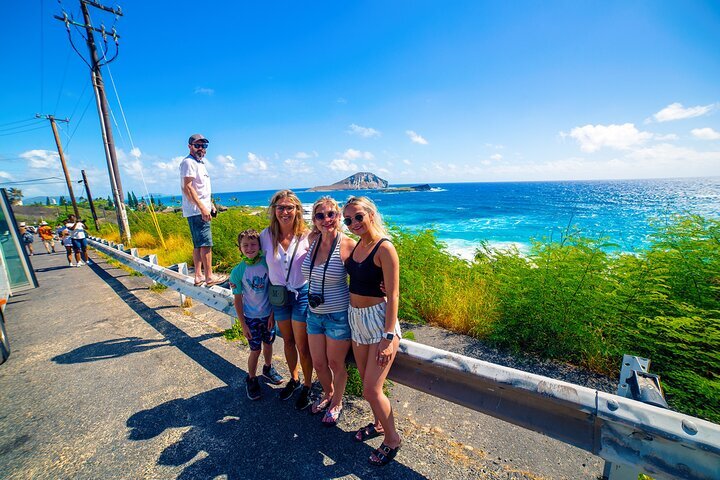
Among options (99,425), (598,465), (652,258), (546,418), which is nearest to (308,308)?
(546,418)

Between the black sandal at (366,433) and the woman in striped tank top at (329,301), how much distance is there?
0.26 metres

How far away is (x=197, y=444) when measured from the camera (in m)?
2.31

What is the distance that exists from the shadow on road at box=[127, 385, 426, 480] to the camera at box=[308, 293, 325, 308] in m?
1.02

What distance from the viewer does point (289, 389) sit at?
2.88m

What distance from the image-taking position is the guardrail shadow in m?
2.05

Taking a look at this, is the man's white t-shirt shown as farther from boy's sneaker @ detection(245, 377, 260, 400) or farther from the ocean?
the ocean

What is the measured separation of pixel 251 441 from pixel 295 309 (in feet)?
3.55

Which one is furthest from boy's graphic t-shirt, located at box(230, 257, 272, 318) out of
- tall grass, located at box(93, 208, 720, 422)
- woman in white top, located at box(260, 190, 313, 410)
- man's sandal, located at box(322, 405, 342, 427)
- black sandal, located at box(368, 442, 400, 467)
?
tall grass, located at box(93, 208, 720, 422)

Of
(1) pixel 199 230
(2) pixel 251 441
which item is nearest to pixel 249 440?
(2) pixel 251 441

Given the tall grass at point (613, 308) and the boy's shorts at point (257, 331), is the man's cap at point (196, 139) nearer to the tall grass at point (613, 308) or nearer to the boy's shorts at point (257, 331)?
the boy's shorts at point (257, 331)

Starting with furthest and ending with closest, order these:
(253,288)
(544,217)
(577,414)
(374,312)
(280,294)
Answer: (544,217), (253,288), (280,294), (374,312), (577,414)

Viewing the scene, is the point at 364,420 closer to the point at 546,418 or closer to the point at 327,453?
the point at 327,453

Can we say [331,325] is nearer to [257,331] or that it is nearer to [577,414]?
[257,331]

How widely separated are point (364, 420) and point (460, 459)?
0.80 meters
